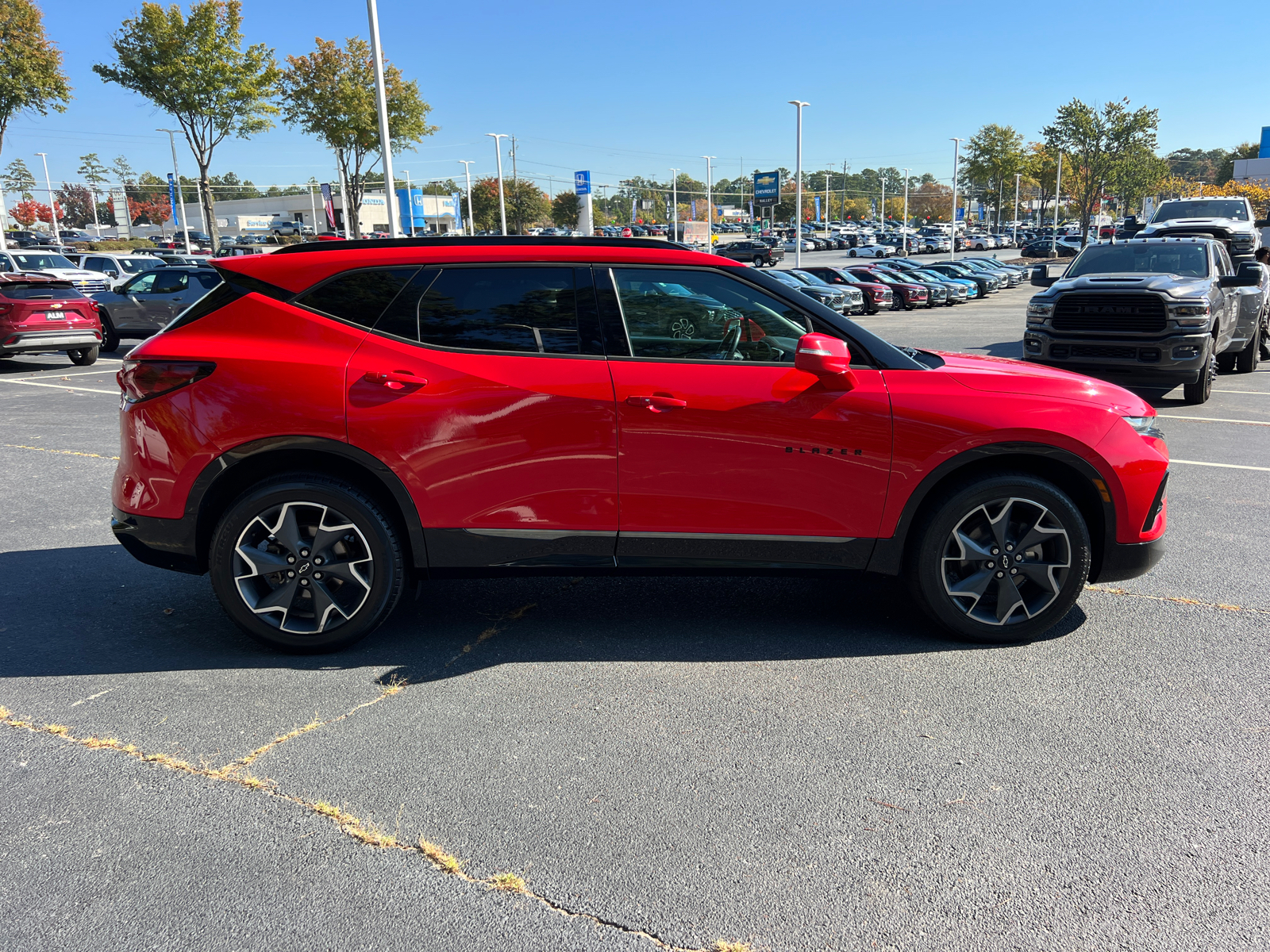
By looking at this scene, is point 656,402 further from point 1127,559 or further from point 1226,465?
point 1226,465

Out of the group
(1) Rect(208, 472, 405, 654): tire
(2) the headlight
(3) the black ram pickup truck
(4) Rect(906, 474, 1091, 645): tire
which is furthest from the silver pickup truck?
(3) the black ram pickup truck

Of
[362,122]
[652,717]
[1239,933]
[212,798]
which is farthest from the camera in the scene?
[362,122]

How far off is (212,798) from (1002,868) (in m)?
2.41

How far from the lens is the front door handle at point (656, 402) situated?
376cm

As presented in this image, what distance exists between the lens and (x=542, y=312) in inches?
154

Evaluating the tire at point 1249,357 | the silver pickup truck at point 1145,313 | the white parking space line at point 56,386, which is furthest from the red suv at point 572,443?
the tire at point 1249,357

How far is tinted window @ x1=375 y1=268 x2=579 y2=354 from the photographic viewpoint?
12.8 ft

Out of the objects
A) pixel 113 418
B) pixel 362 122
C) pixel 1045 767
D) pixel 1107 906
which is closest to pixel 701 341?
pixel 1045 767

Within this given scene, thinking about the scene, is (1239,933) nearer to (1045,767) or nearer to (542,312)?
(1045,767)

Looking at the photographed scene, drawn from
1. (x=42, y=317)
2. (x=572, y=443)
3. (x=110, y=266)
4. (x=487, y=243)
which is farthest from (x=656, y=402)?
(x=110, y=266)

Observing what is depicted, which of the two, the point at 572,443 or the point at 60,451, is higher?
the point at 572,443

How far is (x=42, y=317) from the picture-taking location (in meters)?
15.0

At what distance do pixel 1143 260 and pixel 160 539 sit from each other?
40.5 feet

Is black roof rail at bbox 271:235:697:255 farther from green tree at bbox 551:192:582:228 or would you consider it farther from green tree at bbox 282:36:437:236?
green tree at bbox 551:192:582:228
